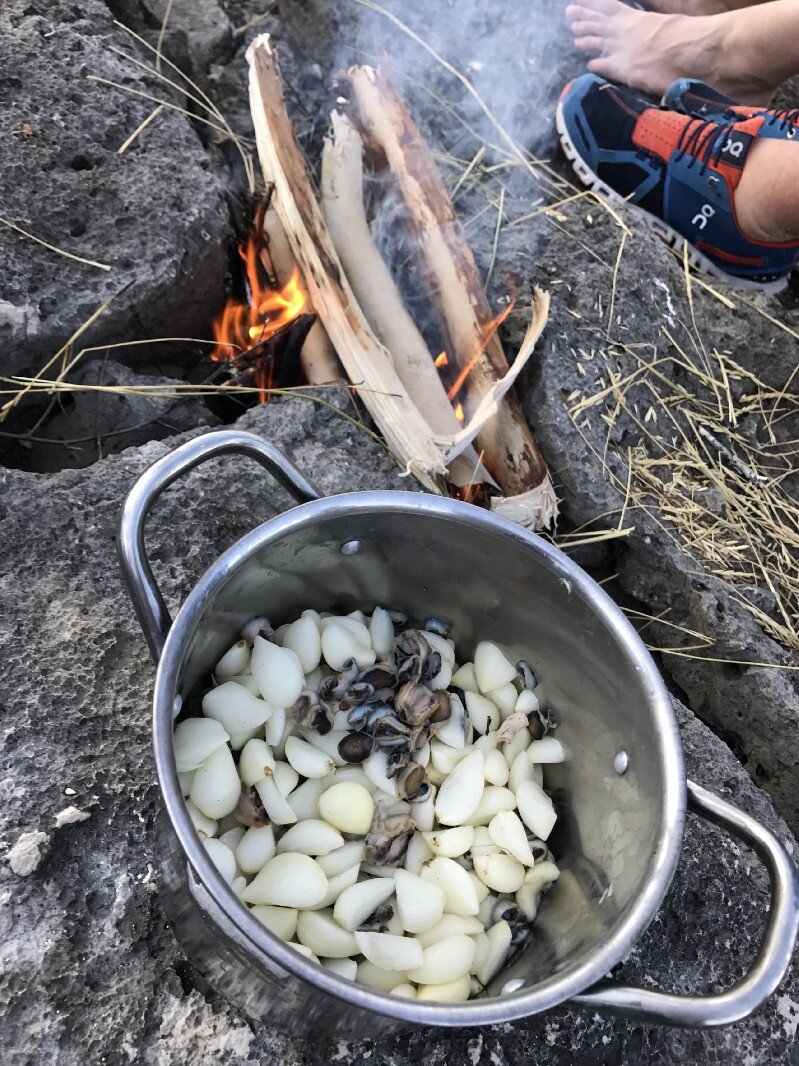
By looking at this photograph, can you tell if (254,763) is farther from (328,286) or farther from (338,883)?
(328,286)

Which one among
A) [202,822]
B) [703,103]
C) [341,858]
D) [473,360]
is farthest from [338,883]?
[703,103]

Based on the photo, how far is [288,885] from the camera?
1.21 meters

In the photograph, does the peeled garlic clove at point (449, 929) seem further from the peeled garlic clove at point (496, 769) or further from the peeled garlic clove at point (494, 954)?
the peeled garlic clove at point (496, 769)

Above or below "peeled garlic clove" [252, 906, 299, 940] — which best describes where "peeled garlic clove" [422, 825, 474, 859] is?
below

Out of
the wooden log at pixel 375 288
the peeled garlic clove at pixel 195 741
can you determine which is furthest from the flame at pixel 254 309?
the peeled garlic clove at pixel 195 741

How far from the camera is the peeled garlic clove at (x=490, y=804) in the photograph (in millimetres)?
1413

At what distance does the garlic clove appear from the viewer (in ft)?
4.38

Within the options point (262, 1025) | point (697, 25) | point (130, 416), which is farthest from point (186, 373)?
point (697, 25)

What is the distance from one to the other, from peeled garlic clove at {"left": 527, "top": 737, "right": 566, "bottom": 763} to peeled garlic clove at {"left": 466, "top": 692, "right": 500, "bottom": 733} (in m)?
0.09

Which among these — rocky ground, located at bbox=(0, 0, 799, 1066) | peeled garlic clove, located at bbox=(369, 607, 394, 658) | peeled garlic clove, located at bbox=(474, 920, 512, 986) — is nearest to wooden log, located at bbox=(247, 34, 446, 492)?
rocky ground, located at bbox=(0, 0, 799, 1066)

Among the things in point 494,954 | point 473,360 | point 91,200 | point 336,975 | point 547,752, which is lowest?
point 494,954

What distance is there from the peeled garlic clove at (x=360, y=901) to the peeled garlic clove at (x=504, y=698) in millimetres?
408

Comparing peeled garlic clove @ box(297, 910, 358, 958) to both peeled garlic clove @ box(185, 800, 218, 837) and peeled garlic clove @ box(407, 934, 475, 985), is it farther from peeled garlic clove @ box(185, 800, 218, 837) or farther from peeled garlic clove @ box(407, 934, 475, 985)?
peeled garlic clove @ box(185, 800, 218, 837)

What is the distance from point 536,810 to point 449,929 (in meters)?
0.27
